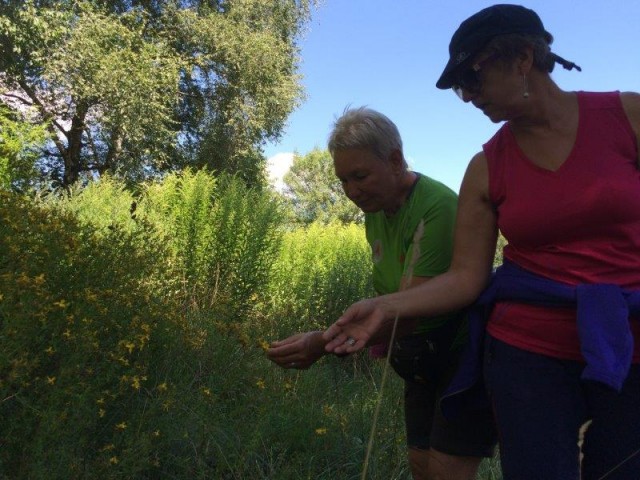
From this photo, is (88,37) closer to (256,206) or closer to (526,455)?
(256,206)

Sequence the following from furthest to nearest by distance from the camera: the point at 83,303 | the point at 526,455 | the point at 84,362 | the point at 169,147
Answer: the point at 169,147 < the point at 83,303 < the point at 84,362 < the point at 526,455

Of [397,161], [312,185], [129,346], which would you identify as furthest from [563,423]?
[312,185]

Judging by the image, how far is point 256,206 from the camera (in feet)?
19.4

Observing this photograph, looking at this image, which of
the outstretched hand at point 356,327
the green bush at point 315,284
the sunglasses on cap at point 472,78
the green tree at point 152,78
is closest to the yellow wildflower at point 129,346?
the outstretched hand at point 356,327

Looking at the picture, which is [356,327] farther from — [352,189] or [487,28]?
[487,28]

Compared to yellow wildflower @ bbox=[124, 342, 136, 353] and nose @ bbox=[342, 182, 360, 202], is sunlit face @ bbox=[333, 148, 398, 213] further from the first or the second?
yellow wildflower @ bbox=[124, 342, 136, 353]

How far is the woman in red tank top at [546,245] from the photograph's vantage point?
1.29m

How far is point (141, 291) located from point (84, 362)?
35.7 inches

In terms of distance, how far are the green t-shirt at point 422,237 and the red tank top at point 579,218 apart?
34cm

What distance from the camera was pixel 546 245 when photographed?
139 cm

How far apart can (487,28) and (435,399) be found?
4.26ft

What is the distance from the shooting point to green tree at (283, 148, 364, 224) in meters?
49.7

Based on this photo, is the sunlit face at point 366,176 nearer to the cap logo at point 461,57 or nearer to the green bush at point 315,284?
the cap logo at point 461,57

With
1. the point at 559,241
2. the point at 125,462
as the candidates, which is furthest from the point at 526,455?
the point at 125,462
